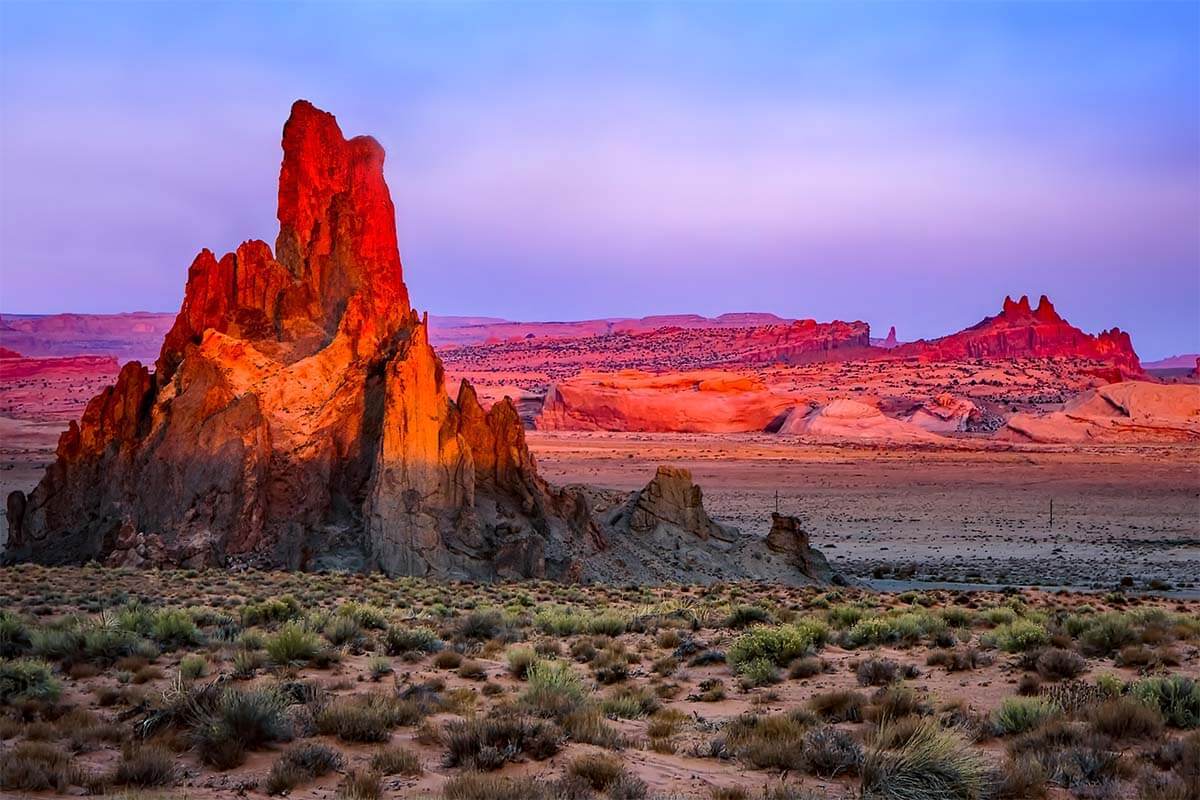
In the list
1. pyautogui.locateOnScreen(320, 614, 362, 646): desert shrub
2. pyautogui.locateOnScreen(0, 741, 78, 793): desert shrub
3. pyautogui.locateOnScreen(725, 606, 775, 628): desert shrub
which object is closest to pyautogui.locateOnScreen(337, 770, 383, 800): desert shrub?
pyautogui.locateOnScreen(0, 741, 78, 793): desert shrub

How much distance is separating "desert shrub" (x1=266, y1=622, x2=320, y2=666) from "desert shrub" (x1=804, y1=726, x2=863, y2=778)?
5.92 meters

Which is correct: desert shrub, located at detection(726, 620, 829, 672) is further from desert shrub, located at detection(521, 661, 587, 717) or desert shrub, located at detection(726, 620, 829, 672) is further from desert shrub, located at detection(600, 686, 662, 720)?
desert shrub, located at detection(521, 661, 587, 717)

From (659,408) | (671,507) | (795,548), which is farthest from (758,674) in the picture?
(659,408)

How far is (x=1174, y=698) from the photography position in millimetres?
9266

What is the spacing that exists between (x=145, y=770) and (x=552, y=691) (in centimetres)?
369

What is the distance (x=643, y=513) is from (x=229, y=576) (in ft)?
42.2

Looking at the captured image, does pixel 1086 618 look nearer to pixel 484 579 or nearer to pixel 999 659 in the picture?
pixel 999 659

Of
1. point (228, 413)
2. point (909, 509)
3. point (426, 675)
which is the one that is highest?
point (228, 413)

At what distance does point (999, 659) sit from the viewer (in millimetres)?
Answer: 12203

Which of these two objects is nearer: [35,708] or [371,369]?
[35,708]

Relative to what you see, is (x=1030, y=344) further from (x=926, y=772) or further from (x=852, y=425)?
(x=926, y=772)

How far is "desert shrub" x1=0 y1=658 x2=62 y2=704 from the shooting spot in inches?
Result: 376

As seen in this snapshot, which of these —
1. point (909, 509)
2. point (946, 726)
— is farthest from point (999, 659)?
point (909, 509)

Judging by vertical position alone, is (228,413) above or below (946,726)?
above
